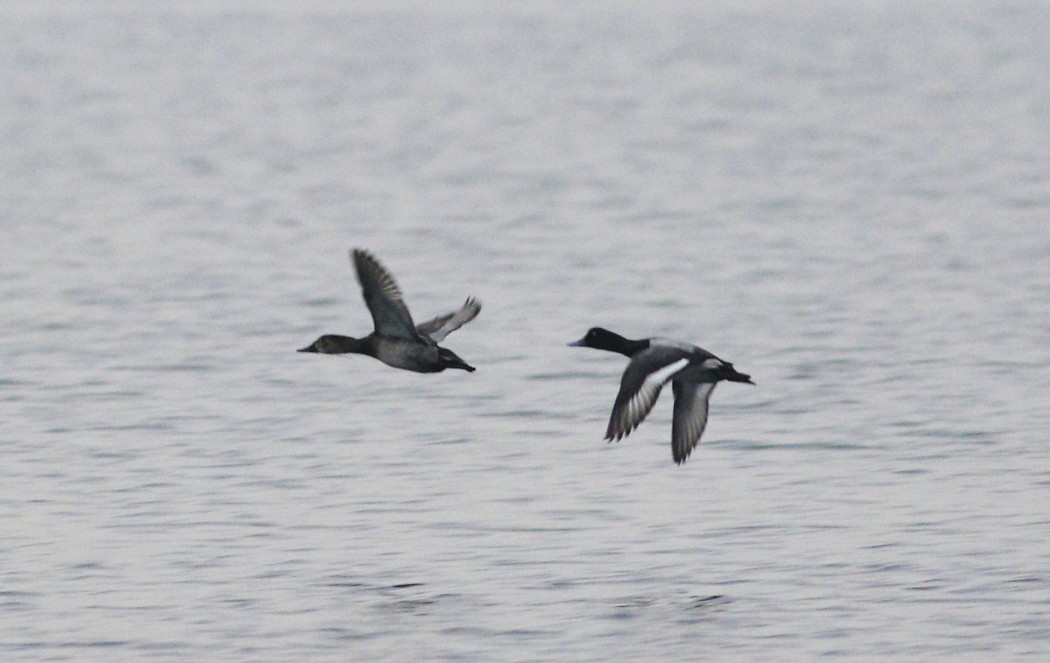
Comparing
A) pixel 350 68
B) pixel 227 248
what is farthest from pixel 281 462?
pixel 350 68

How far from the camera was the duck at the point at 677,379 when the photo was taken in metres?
13.3

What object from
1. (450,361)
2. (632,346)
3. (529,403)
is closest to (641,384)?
(450,361)

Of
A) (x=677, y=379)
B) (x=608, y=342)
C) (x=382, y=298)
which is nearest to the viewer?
(x=382, y=298)

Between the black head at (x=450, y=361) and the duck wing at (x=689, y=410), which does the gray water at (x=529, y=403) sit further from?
the black head at (x=450, y=361)

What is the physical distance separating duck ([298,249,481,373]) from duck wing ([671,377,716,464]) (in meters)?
1.46

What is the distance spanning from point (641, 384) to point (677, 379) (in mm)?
1110

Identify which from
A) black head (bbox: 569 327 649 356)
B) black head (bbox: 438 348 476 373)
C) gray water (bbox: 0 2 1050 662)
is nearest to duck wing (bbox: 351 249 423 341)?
black head (bbox: 438 348 476 373)

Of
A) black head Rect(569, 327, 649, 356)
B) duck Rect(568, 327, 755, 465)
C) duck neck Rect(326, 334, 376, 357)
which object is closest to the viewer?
duck Rect(568, 327, 755, 465)

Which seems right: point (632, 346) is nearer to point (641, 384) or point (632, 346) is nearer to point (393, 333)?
point (641, 384)

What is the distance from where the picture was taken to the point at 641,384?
13.3 metres

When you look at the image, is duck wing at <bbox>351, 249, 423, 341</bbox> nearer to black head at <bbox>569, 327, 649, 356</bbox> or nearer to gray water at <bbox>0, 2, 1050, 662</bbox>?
gray water at <bbox>0, 2, 1050, 662</bbox>

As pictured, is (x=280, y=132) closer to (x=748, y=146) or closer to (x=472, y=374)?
(x=748, y=146)

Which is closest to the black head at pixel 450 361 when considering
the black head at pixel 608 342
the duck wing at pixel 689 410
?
the black head at pixel 608 342

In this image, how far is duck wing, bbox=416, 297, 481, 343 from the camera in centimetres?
1438
